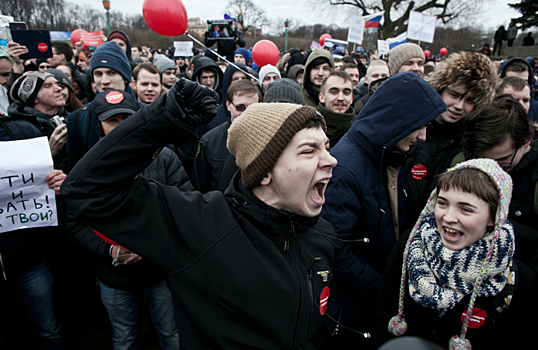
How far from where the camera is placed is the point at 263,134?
131 cm

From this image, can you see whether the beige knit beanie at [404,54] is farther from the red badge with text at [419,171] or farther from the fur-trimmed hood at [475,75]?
the red badge with text at [419,171]

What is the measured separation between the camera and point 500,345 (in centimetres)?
180

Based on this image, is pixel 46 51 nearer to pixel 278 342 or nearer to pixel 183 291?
pixel 183 291

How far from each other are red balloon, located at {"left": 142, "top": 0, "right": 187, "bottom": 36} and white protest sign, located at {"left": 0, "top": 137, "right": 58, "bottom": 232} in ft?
8.76

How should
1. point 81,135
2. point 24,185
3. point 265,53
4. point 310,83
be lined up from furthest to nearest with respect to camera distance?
1. point 265,53
2. point 310,83
3. point 81,135
4. point 24,185

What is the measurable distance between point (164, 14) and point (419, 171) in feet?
11.7

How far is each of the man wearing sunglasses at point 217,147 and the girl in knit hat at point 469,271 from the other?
1.77m

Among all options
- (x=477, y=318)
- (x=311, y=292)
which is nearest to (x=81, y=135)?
(x=311, y=292)

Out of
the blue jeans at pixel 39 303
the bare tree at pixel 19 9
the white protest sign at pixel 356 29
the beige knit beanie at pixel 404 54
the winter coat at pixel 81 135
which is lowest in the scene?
the blue jeans at pixel 39 303

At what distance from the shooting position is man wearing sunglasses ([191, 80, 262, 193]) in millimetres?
2932

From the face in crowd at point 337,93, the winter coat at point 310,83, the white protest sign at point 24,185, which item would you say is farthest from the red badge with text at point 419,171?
the white protest sign at point 24,185

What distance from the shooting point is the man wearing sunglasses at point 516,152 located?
2008mm

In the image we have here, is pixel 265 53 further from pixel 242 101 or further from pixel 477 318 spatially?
pixel 477 318

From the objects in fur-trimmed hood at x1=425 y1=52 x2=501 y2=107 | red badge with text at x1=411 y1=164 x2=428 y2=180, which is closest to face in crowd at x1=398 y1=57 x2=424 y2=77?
fur-trimmed hood at x1=425 y1=52 x2=501 y2=107
